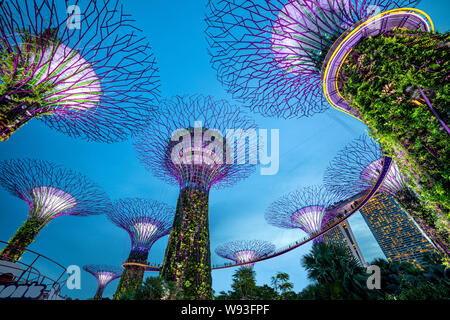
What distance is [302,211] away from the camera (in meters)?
23.6

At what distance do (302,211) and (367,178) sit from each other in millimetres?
9255

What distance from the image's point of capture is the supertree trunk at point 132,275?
56.7 feet

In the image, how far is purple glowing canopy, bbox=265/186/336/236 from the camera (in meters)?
22.5

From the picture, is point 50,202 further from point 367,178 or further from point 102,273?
point 367,178

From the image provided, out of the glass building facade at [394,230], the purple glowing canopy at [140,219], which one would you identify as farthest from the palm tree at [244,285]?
the glass building facade at [394,230]

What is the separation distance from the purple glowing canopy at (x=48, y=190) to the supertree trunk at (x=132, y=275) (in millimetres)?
5729

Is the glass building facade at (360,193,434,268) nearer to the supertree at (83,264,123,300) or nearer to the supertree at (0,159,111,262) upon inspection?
the supertree at (83,264,123,300)

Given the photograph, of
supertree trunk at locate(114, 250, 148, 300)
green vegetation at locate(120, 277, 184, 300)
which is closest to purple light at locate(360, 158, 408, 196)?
green vegetation at locate(120, 277, 184, 300)

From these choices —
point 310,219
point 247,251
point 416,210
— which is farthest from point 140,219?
point 416,210

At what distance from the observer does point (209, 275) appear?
920 centimetres

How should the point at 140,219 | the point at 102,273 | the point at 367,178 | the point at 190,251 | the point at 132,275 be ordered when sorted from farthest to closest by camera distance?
the point at 102,273 < the point at 140,219 < the point at 132,275 < the point at 367,178 < the point at 190,251

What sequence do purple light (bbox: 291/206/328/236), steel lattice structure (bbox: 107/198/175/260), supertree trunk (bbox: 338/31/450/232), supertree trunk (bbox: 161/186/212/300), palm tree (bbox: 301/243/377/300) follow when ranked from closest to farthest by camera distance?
supertree trunk (bbox: 338/31/450/232) < supertree trunk (bbox: 161/186/212/300) < palm tree (bbox: 301/243/377/300) < steel lattice structure (bbox: 107/198/175/260) < purple light (bbox: 291/206/328/236)

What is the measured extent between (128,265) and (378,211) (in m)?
61.2
